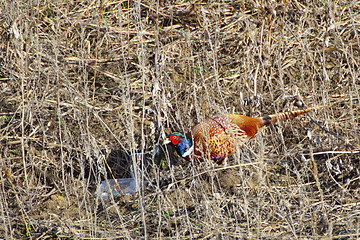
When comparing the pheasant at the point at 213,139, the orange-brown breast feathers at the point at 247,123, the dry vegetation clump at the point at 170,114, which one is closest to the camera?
the dry vegetation clump at the point at 170,114

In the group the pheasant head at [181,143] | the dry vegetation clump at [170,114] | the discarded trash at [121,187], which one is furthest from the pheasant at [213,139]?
the discarded trash at [121,187]

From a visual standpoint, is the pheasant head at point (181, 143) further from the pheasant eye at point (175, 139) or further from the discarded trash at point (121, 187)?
the discarded trash at point (121, 187)

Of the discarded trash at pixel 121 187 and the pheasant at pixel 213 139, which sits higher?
the pheasant at pixel 213 139

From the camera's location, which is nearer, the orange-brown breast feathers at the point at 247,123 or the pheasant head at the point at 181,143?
the pheasant head at the point at 181,143

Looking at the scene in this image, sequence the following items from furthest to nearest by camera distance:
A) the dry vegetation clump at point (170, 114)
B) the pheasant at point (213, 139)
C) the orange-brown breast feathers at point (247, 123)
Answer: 1. the orange-brown breast feathers at point (247, 123)
2. the pheasant at point (213, 139)
3. the dry vegetation clump at point (170, 114)

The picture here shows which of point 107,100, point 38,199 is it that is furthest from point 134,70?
point 38,199

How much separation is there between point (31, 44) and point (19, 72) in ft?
0.80

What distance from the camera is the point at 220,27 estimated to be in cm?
422

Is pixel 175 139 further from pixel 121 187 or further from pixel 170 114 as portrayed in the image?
pixel 121 187

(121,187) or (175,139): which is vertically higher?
(175,139)

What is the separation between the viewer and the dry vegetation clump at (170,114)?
2.89 meters

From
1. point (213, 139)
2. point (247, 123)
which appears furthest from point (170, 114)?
point (247, 123)

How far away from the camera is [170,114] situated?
344 cm

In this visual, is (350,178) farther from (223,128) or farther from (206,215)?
(206,215)
